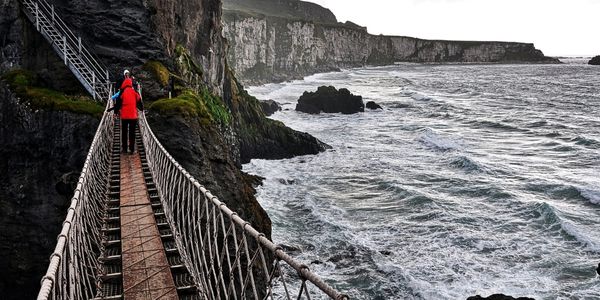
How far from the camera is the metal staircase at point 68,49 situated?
15017 mm

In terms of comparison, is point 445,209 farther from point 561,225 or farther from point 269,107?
point 269,107

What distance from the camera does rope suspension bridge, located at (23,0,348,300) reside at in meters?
3.90

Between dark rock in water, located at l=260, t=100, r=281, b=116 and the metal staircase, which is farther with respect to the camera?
dark rock in water, located at l=260, t=100, r=281, b=116

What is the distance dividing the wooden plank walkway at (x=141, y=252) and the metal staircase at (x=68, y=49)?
8054 millimetres

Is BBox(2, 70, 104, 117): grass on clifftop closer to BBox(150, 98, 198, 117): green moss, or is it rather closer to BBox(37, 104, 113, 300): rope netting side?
BBox(150, 98, 198, 117): green moss

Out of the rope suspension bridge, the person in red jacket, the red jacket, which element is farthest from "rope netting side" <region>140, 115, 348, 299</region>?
the red jacket

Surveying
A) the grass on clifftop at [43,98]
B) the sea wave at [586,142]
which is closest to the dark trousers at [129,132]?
the grass on clifftop at [43,98]

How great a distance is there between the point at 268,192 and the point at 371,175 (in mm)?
6696

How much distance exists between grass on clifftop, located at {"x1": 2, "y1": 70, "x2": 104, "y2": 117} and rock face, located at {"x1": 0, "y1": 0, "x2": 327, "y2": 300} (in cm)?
25

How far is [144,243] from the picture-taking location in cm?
618

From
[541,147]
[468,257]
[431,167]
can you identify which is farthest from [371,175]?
[541,147]

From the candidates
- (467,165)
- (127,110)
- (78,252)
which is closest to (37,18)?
(127,110)

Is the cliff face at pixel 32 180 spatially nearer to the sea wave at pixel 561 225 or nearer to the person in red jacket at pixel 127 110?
the person in red jacket at pixel 127 110

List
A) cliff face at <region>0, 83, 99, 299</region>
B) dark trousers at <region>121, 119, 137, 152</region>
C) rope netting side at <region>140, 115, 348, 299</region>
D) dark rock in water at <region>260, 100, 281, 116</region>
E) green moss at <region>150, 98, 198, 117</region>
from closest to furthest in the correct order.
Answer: rope netting side at <region>140, 115, 348, 299</region> < dark trousers at <region>121, 119, 137, 152</region> < cliff face at <region>0, 83, 99, 299</region> < green moss at <region>150, 98, 198, 117</region> < dark rock in water at <region>260, 100, 281, 116</region>
